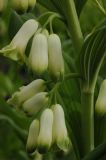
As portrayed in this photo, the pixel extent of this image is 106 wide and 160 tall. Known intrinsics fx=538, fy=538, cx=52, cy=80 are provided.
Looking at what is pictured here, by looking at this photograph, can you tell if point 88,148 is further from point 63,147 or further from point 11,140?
point 11,140

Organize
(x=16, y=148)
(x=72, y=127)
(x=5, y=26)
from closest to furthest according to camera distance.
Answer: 1. (x=72, y=127)
2. (x=16, y=148)
3. (x=5, y=26)

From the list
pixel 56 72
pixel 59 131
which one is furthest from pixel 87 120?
pixel 56 72

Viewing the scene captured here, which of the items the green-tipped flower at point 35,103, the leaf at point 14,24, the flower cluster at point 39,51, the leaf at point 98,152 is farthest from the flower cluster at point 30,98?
the leaf at point 14,24

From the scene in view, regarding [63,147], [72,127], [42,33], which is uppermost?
[42,33]

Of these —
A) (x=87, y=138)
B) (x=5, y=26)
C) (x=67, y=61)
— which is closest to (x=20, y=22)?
(x=67, y=61)

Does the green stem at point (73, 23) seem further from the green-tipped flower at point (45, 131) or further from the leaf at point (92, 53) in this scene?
the green-tipped flower at point (45, 131)

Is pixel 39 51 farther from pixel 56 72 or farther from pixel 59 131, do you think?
pixel 59 131
